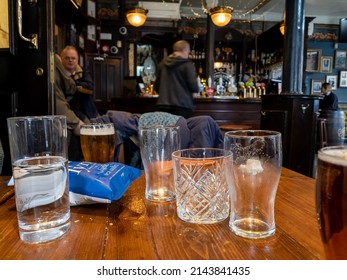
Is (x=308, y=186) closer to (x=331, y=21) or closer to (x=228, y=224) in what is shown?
(x=228, y=224)

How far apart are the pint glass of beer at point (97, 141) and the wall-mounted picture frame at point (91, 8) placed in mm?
6088

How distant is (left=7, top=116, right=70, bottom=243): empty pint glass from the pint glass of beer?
0.32m

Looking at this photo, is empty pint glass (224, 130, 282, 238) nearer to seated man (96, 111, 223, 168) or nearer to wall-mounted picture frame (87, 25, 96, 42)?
seated man (96, 111, 223, 168)

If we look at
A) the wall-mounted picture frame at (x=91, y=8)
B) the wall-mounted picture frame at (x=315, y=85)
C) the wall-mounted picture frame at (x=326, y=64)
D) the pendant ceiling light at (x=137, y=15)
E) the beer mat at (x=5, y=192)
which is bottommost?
the beer mat at (x=5, y=192)

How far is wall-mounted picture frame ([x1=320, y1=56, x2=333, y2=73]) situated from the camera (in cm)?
866

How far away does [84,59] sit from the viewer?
21.9 feet

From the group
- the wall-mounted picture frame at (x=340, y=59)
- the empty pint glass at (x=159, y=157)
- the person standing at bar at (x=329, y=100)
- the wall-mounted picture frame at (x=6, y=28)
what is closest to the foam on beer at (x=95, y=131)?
the empty pint glass at (x=159, y=157)

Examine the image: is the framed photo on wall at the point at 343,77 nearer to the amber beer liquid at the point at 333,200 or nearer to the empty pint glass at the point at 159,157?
the empty pint glass at the point at 159,157

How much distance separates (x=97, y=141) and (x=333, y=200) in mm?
685

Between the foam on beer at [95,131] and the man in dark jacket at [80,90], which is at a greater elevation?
the man in dark jacket at [80,90]

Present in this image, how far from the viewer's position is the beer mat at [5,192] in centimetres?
73

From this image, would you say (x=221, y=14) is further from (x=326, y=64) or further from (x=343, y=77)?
(x=343, y=77)

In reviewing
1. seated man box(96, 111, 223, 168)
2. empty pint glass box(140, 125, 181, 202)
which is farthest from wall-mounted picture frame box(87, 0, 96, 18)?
empty pint glass box(140, 125, 181, 202)
